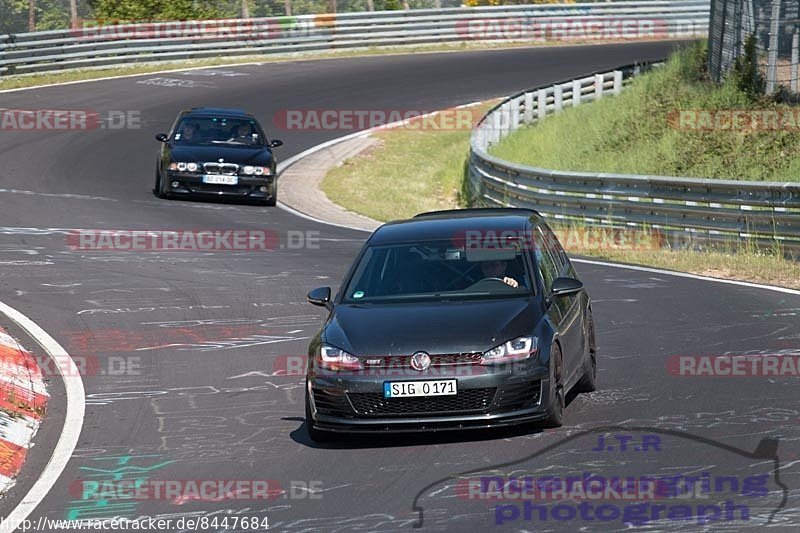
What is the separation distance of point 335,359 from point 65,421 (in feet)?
8.13

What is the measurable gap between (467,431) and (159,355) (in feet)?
14.5

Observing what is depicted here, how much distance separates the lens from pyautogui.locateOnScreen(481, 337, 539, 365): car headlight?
920 cm

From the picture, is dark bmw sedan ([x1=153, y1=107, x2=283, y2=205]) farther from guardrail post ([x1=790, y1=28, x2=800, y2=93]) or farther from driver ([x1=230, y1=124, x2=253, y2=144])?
guardrail post ([x1=790, y1=28, x2=800, y2=93])

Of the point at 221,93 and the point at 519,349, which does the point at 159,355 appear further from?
the point at 221,93

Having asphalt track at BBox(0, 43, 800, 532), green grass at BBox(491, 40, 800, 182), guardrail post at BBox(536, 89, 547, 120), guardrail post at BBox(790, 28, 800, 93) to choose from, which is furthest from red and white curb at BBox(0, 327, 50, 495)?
guardrail post at BBox(536, 89, 547, 120)

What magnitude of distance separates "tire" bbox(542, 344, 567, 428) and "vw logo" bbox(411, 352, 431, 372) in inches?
32.7

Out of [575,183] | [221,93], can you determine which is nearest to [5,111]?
[221,93]

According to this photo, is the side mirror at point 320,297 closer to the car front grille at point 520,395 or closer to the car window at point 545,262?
the car window at point 545,262

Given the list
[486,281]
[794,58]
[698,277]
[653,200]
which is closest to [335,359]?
[486,281]

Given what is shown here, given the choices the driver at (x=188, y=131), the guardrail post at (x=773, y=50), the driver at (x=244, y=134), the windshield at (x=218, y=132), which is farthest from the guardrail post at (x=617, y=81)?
the driver at (x=188, y=131)

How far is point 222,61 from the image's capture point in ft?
149

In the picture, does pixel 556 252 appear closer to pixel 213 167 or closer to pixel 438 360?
pixel 438 360

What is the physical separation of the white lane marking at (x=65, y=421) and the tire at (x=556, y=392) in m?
3.19

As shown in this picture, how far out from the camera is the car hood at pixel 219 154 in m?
25.8
